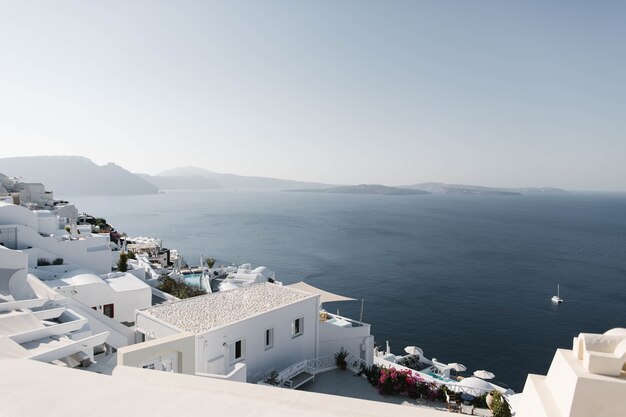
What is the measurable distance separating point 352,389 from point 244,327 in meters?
5.03

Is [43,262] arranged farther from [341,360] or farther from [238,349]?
[341,360]

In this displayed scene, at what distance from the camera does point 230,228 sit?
122 metres

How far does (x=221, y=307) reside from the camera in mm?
14969

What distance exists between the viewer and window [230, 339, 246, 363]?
43.6 feet

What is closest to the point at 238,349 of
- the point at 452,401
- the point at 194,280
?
the point at 452,401

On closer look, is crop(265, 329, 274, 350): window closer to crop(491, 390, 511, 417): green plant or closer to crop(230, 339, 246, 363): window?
crop(230, 339, 246, 363): window

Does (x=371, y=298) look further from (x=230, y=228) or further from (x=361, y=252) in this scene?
(x=230, y=228)

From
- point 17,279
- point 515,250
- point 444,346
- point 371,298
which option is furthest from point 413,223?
point 17,279

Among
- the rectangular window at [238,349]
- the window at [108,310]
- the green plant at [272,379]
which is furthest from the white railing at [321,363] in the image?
the window at [108,310]

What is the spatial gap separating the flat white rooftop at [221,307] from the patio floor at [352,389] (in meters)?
3.39

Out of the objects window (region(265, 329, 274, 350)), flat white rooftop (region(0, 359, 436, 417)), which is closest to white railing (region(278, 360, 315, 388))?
window (region(265, 329, 274, 350))

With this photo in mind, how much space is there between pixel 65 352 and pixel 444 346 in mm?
36262

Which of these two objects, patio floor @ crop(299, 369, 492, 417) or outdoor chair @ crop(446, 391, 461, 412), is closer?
outdoor chair @ crop(446, 391, 461, 412)

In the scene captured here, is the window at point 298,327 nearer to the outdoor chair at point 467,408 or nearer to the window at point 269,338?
the window at point 269,338
